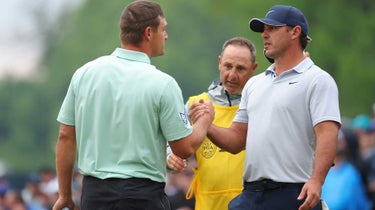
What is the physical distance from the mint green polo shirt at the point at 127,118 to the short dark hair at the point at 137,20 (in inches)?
5.0

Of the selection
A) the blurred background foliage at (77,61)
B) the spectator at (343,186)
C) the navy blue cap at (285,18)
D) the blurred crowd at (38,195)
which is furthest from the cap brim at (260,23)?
the blurred background foliage at (77,61)

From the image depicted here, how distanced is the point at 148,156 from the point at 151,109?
339mm

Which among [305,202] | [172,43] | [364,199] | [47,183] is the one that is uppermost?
[305,202]

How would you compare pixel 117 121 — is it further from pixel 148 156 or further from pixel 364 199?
pixel 364 199

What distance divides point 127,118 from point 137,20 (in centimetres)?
74

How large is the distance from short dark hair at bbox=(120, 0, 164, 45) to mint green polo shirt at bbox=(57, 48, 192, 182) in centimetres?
13

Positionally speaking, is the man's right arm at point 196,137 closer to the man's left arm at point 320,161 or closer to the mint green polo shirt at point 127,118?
the mint green polo shirt at point 127,118

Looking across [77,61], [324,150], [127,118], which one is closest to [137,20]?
[127,118]

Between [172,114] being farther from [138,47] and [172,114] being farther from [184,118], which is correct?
[138,47]

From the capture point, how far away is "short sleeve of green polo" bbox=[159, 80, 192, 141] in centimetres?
874

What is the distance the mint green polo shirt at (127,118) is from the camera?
873 cm

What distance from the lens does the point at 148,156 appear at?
877cm

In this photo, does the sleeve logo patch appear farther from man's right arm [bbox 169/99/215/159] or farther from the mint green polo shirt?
man's right arm [bbox 169/99/215/159]

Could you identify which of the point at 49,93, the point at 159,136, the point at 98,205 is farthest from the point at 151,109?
the point at 49,93
